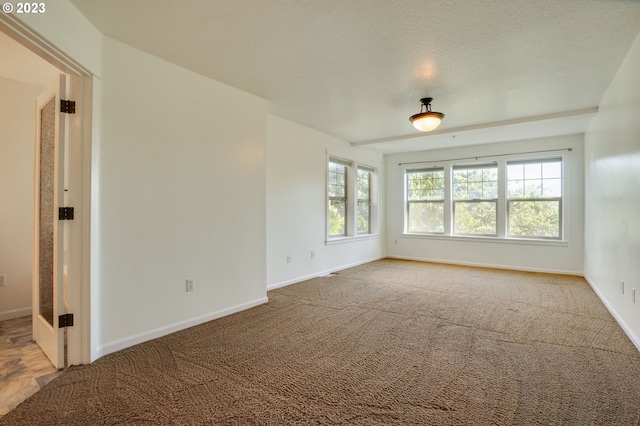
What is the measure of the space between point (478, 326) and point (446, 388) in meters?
1.30

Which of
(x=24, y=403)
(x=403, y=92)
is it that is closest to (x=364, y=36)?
(x=403, y=92)

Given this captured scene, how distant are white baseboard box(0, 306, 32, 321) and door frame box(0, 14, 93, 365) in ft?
5.52

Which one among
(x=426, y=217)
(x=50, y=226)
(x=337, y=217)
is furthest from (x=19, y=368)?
(x=426, y=217)

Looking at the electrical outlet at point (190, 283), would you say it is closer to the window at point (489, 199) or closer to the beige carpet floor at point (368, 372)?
the beige carpet floor at point (368, 372)

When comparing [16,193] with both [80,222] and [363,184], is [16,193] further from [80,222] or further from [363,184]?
[363,184]

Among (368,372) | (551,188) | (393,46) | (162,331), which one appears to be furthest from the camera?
(551,188)

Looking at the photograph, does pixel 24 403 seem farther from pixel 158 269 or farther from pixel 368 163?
pixel 368 163

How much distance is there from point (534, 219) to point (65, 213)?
269 inches

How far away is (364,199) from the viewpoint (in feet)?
22.5

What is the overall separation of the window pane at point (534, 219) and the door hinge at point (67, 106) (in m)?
6.62

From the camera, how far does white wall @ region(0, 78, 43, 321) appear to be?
3.22m

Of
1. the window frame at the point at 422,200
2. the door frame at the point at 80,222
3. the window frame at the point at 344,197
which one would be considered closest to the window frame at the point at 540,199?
the window frame at the point at 422,200

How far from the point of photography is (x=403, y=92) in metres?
3.59

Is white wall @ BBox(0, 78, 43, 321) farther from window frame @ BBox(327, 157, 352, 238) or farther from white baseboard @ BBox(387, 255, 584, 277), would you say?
white baseboard @ BBox(387, 255, 584, 277)
